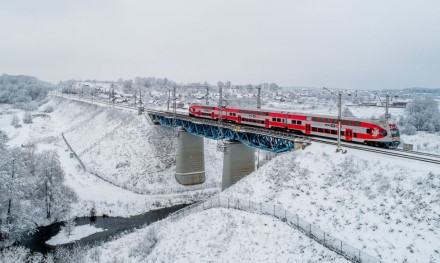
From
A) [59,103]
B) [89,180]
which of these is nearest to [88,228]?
[89,180]

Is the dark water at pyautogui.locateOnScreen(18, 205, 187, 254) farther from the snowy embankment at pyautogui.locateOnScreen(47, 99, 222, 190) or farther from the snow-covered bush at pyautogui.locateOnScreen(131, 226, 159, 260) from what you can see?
the snowy embankment at pyautogui.locateOnScreen(47, 99, 222, 190)

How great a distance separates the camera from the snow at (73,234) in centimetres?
4060

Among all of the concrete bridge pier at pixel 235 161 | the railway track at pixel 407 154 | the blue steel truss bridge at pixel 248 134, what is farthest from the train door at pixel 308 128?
the concrete bridge pier at pixel 235 161

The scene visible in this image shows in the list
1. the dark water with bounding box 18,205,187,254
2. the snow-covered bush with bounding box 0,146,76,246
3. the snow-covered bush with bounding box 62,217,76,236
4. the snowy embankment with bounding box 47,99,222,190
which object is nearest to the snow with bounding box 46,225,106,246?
the snow-covered bush with bounding box 62,217,76,236

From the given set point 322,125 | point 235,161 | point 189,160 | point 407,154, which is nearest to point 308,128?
point 322,125

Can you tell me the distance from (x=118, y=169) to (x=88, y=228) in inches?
903

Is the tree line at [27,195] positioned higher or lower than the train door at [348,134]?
lower

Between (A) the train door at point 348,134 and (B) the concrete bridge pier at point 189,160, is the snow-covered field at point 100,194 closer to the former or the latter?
(B) the concrete bridge pier at point 189,160

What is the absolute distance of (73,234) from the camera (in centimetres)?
4281

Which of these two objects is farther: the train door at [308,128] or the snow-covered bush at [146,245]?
the train door at [308,128]

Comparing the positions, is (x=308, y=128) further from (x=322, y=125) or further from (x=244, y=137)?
(x=244, y=137)

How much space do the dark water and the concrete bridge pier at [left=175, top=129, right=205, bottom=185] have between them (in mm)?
9994

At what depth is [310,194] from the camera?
108ft

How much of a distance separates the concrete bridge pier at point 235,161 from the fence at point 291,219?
10.2 metres
